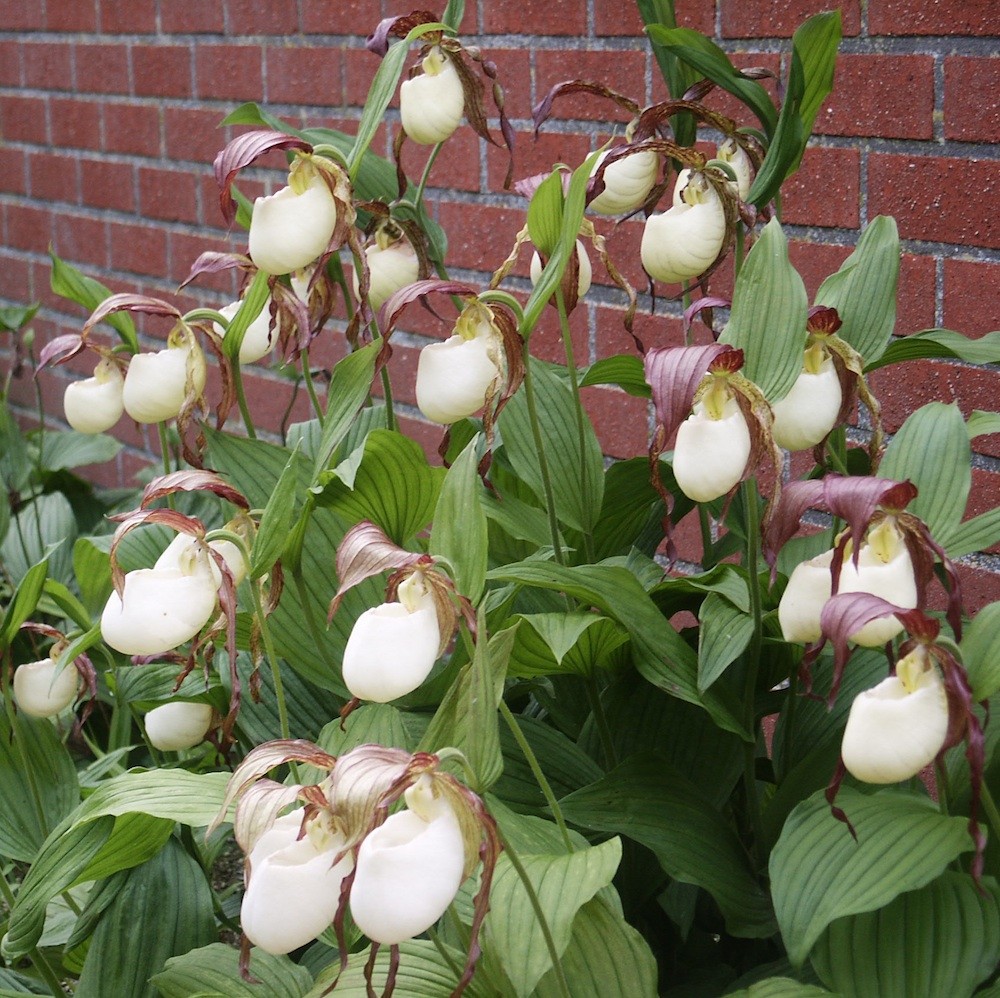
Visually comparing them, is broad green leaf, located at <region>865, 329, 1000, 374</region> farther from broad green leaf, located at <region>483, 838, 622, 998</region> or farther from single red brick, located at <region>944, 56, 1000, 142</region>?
broad green leaf, located at <region>483, 838, 622, 998</region>

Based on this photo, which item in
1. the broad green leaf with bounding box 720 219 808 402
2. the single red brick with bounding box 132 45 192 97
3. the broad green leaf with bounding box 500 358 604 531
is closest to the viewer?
the broad green leaf with bounding box 720 219 808 402

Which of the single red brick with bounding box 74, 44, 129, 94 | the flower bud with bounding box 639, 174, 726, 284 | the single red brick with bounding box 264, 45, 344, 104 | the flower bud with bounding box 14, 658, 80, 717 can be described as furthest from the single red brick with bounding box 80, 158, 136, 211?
the flower bud with bounding box 639, 174, 726, 284

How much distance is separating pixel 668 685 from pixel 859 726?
0.23 m

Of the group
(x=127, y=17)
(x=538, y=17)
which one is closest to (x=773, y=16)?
(x=538, y=17)

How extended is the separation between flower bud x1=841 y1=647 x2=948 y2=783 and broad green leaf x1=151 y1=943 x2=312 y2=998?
1.39 feet

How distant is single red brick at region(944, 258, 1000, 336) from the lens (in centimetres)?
115

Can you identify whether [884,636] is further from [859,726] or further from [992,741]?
[992,741]

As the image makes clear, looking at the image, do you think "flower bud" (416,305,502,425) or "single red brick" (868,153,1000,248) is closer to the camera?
"flower bud" (416,305,502,425)

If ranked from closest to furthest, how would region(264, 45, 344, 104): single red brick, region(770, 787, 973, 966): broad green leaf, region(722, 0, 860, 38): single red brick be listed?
region(770, 787, 973, 966): broad green leaf → region(722, 0, 860, 38): single red brick → region(264, 45, 344, 104): single red brick

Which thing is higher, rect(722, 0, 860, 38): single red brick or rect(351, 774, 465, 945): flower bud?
rect(722, 0, 860, 38): single red brick

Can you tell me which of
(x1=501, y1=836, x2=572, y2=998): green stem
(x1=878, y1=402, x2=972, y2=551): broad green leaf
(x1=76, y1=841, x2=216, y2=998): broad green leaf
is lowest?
(x1=76, y1=841, x2=216, y2=998): broad green leaf

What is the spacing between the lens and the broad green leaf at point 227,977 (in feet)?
2.80

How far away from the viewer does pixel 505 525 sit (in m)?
0.99

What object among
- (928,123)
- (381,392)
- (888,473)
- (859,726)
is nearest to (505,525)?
(888,473)
